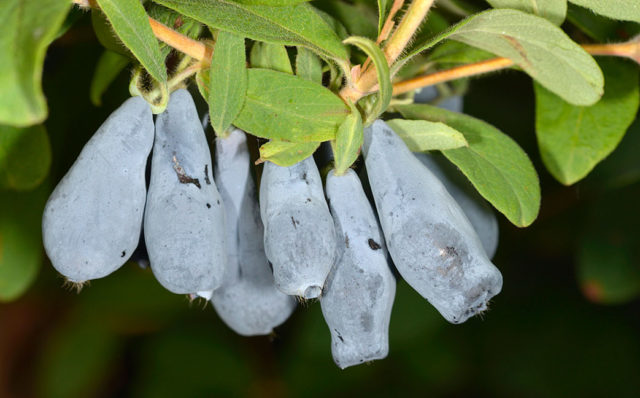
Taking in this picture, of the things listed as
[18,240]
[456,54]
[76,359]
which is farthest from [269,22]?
[76,359]

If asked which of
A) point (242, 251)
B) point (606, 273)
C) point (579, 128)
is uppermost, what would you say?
point (579, 128)

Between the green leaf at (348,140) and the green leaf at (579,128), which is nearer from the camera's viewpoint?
the green leaf at (348,140)

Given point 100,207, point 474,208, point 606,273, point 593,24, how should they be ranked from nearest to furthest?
point 100,207, point 474,208, point 593,24, point 606,273

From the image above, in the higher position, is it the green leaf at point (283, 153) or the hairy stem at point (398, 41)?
the hairy stem at point (398, 41)

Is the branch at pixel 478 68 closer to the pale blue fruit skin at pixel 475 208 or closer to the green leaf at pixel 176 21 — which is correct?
the pale blue fruit skin at pixel 475 208

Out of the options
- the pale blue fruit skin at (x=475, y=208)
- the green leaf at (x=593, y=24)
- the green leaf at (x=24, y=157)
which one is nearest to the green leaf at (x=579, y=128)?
the green leaf at (x=593, y=24)

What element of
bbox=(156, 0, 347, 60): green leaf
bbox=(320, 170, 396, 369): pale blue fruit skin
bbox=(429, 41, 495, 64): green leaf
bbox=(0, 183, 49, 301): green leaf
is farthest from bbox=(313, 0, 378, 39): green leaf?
bbox=(0, 183, 49, 301): green leaf

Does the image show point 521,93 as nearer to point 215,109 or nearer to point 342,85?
point 342,85

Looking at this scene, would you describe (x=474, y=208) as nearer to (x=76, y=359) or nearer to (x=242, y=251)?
(x=242, y=251)
